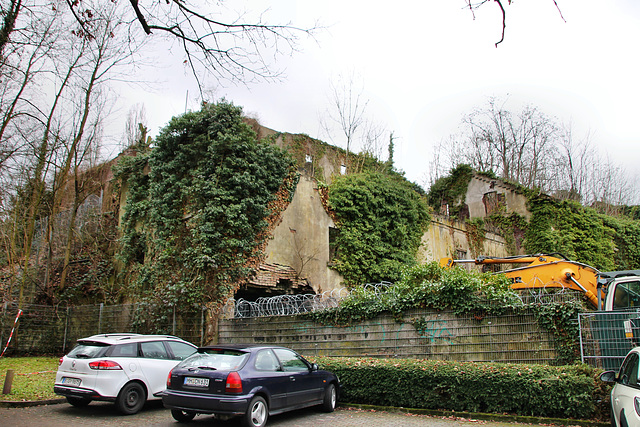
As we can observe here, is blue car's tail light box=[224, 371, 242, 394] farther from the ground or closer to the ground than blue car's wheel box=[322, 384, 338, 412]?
farther from the ground

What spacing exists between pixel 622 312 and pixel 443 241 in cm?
1602

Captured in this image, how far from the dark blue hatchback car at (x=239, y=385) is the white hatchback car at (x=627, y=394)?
5021 mm

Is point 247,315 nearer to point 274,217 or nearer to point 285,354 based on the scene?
point 274,217

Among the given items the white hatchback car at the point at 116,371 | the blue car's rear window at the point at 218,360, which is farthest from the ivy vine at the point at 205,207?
the blue car's rear window at the point at 218,360

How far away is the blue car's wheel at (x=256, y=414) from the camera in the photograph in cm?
714

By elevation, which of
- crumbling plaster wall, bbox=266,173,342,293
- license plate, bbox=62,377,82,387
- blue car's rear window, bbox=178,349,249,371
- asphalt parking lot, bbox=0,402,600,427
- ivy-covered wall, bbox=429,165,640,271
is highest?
ivy-covered wall, bbox=429,165,640,271

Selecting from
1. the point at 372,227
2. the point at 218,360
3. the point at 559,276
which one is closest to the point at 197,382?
the point at 218,360

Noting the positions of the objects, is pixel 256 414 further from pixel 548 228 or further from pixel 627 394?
pixel 548 228

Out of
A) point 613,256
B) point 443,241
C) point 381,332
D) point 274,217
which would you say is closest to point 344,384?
point 381,332

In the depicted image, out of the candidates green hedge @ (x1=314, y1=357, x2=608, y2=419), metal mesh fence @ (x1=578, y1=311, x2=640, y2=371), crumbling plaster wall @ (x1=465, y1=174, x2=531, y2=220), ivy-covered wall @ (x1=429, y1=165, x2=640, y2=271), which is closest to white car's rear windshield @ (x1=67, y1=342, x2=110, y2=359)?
green hedge @ (x1=314, y1=357, x2=608, y2=419)

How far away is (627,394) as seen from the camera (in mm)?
5535

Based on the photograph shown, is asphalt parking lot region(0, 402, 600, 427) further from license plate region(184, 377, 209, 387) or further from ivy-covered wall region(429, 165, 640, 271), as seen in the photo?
ivy-covered wall region(429, 165, 640, 271)

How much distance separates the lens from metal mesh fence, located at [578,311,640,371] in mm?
8391

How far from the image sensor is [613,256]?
3092 centimetres
